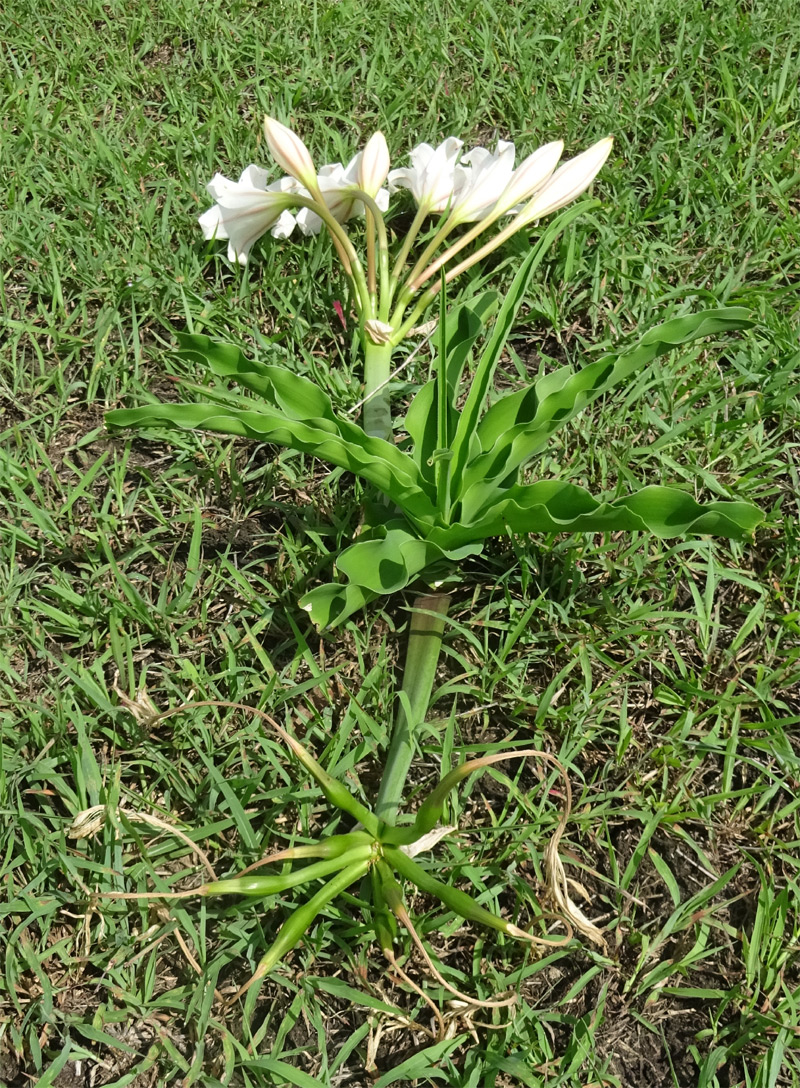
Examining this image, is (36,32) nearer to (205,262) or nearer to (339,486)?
(205,262)

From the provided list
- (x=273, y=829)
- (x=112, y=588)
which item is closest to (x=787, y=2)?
(x=112, y=588)

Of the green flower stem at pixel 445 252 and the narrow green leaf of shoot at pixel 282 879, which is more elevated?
the green flower stem at pixel 445 252

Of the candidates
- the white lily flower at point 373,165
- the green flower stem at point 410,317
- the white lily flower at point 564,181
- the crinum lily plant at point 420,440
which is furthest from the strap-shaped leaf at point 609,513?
the white lily flower at point 373,165

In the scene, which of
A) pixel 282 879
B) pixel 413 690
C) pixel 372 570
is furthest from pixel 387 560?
pixel 282 879

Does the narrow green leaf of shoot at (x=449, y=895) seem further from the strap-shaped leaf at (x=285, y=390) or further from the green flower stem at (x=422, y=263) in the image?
the green flower stem at (x=422, y=263)

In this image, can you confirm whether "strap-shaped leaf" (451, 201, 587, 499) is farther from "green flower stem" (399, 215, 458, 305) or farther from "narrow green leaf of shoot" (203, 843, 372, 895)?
"narrow green leaf of shoot" (203, 843, 372, 895)

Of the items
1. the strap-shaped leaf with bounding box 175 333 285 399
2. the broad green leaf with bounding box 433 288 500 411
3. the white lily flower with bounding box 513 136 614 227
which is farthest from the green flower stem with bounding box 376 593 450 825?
the white lily flower with bounding box 513 136 614 227

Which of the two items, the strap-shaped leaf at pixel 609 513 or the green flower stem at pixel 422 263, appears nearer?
the strap-shaped leaf at pixel 609 513
